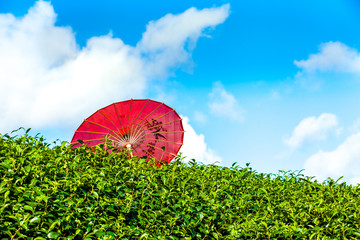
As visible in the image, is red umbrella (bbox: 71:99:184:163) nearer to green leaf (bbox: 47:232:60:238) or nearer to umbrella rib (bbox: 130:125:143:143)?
umbrella rib (bbox: 130:125:143:143)

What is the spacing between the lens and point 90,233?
3.60m

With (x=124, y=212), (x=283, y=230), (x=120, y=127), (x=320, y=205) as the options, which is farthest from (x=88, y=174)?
(x=120, y=127)

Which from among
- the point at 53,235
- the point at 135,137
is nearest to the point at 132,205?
the point at 53,235

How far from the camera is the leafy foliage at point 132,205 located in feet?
12.1

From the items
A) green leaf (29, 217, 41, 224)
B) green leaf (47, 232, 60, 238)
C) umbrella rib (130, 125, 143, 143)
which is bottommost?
green leaf (47, 232, 60, 238)

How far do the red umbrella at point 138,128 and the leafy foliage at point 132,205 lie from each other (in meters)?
3.92

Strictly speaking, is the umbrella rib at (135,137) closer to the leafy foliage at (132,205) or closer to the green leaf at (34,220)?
the leafy foliage at (132,205)

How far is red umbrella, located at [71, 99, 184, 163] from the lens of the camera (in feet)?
32.3

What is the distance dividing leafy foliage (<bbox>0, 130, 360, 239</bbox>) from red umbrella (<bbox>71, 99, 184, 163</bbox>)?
12.9 feet

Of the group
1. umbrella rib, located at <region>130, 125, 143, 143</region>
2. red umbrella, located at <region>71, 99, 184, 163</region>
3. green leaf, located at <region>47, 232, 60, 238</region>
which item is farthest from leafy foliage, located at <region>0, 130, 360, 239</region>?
umbrella rib, located at <region>130, 125, 143, 143</region>

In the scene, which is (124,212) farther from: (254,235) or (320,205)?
(320,205)

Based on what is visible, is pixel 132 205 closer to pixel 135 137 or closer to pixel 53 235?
pixel 53 235

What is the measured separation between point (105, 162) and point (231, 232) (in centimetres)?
230

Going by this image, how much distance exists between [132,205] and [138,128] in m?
5.97
